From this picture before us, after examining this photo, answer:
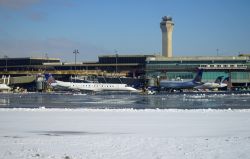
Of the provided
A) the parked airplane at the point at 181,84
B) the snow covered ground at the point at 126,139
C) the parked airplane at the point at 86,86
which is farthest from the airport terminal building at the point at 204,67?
the snow covered ground at the point at 126,139

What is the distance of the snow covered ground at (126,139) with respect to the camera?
49.0 feet

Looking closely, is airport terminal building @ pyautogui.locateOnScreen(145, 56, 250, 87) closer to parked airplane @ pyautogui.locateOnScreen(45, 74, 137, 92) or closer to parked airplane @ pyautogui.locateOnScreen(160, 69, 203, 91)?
parked airplane @ pyautogui.locateOnScreen(160, 69, 203, 91)

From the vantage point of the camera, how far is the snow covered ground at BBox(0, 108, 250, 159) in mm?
14938

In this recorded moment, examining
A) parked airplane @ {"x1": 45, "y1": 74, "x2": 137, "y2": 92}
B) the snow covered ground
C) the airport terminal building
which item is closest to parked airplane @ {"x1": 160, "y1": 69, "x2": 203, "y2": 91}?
parked airplane @ {"x1": 45, "y1": 74, "x2": 137, "y2": 92}

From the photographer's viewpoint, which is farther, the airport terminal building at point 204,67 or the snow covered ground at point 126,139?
the airport terminal building at point 204,67

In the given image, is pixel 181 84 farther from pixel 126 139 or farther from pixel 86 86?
pixel 126 139

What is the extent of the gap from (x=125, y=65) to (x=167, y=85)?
6239 centimetres

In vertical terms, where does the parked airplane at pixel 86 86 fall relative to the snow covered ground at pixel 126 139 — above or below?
above

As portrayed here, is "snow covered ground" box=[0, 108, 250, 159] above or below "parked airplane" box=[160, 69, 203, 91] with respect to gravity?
below

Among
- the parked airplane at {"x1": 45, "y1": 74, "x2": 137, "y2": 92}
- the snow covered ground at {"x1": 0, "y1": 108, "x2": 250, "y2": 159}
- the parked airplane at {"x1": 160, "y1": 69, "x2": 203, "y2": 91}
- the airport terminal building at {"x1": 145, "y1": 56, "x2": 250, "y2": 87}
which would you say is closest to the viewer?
the snow covered ground at {"x1": 0, "y1": 108, "x2": 250, "y2": 159}

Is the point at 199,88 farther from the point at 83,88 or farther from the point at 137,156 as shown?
the point at 137,156

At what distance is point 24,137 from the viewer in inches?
746

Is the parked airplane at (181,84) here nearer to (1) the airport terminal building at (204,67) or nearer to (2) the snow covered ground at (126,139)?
(1) the airport terminal building at (204,67)

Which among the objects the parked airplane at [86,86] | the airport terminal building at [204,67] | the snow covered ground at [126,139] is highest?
the airport terminal building at [204,67]
